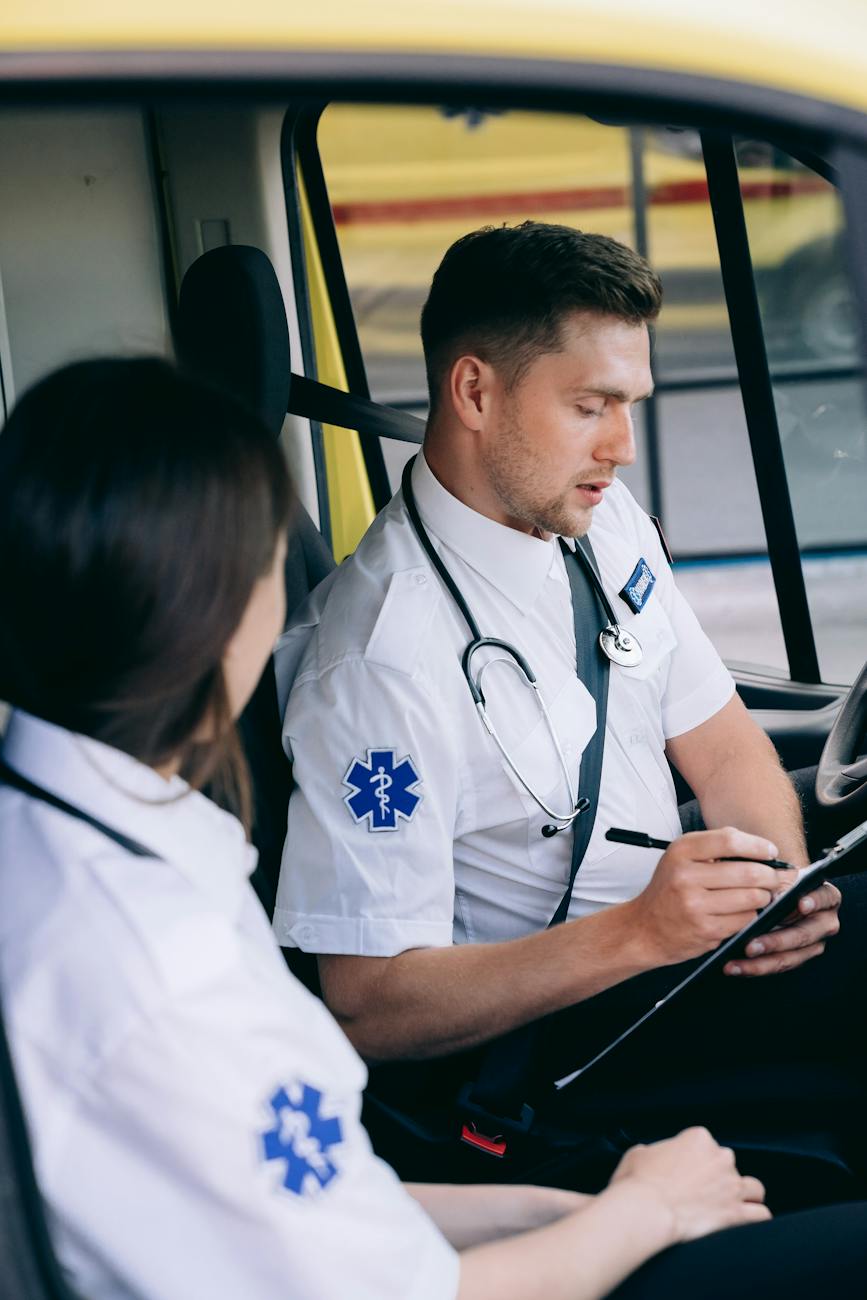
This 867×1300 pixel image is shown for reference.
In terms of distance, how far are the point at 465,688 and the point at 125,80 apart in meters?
0.82

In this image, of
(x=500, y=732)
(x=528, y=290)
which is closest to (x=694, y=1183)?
(x=500, y=732)

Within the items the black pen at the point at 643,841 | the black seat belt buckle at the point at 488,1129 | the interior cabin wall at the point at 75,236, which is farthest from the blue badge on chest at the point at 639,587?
the interior cabin wall at the point at 75,236

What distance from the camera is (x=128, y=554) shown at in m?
0.80

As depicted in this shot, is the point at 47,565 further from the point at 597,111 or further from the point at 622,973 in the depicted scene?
the point at 622,973

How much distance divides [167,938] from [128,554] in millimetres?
218

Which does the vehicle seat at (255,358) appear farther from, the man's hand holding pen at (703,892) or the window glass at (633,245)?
the window glass at (633,245)

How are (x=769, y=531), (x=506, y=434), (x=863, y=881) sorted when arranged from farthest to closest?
1. (x=769, y=531)
2. (x=863, y=881)
3. (x=506, y=434)

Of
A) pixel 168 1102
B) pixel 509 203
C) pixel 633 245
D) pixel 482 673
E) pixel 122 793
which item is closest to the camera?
pixel 168 1102

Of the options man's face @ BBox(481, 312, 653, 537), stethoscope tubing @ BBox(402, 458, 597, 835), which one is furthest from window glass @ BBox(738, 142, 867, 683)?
stethoscope tubing @ BBox(402, 458, 597, 835)

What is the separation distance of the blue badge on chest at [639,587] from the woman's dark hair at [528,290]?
32 cm

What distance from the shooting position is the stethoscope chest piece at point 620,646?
63.4 inches

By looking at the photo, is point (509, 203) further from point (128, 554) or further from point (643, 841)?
point (128, 554)

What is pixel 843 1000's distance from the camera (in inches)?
61.7

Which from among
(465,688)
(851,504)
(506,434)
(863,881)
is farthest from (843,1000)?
(851,504)
